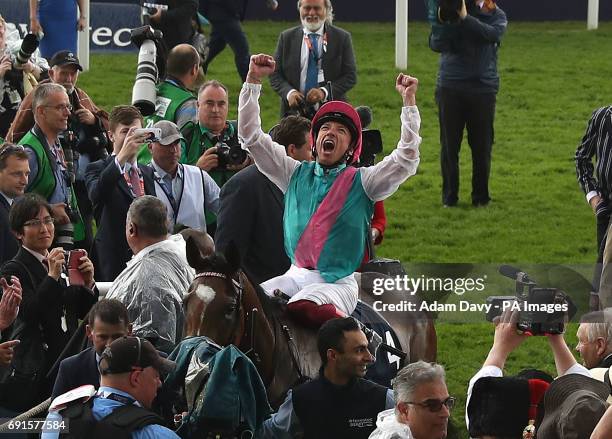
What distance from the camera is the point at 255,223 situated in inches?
373

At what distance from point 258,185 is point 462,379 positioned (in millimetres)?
2126

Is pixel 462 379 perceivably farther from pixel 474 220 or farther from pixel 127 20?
pixel 127 20

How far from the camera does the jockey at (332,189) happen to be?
8.32 m

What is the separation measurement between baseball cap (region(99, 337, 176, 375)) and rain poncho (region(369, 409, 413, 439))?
0.90 meters

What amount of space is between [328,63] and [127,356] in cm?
727

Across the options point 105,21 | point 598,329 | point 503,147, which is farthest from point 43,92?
point 105,21

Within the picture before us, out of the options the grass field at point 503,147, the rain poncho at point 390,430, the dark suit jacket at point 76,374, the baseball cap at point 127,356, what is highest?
the baseball cap at point 127,356

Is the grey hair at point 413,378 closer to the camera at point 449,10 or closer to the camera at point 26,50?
the camera at point 26,50

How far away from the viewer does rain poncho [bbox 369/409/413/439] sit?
6371mm

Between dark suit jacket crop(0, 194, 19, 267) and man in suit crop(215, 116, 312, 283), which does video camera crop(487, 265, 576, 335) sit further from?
dark suit jacket crop(0, 194, 19, 267)

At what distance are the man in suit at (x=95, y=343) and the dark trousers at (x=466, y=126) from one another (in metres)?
6.74

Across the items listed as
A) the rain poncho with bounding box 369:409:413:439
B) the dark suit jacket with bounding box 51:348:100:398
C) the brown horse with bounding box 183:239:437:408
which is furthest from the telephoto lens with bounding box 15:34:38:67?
the rain poncho with bounding box 369:409:413:439

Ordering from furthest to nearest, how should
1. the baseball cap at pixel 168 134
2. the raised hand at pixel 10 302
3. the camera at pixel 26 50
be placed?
1. the camera at pixel 26 50
2. the baseball cap at pixel 168 134
3. the raised hand at pixel 10 302

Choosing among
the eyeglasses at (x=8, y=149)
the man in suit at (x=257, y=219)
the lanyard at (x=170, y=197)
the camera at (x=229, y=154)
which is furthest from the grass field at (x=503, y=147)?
the eyeglasses at (x=8, y=149)
